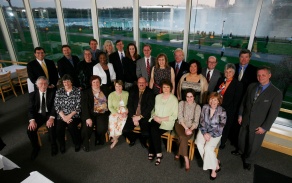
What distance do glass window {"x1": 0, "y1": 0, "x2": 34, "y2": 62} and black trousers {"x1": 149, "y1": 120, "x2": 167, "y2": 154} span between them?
566cm

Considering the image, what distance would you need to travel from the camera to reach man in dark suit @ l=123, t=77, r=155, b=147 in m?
Result: 3.14

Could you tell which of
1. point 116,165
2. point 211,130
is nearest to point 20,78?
point 116,165

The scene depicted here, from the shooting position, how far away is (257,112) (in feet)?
8.59

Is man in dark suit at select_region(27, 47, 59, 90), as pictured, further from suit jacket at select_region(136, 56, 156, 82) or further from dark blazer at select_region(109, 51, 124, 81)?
suit jacket at select_region(136, 56, 156, 82)

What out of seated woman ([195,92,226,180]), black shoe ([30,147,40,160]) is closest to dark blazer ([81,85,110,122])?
black shoe ([30,147,40,160])

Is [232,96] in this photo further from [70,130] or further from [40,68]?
[40,68]

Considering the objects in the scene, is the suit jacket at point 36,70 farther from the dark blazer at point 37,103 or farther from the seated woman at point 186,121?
the seated woman at point 186,121

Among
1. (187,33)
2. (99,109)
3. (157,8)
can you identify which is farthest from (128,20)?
(99,109)

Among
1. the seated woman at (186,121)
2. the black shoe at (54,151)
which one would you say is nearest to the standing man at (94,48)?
the black shoe at (54,151)

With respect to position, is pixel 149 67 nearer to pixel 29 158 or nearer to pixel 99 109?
pixel 99 109

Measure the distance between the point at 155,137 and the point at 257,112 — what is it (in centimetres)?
161

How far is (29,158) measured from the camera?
121 inches

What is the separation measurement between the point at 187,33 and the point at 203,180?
10.0ft

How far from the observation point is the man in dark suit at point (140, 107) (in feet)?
10.3
